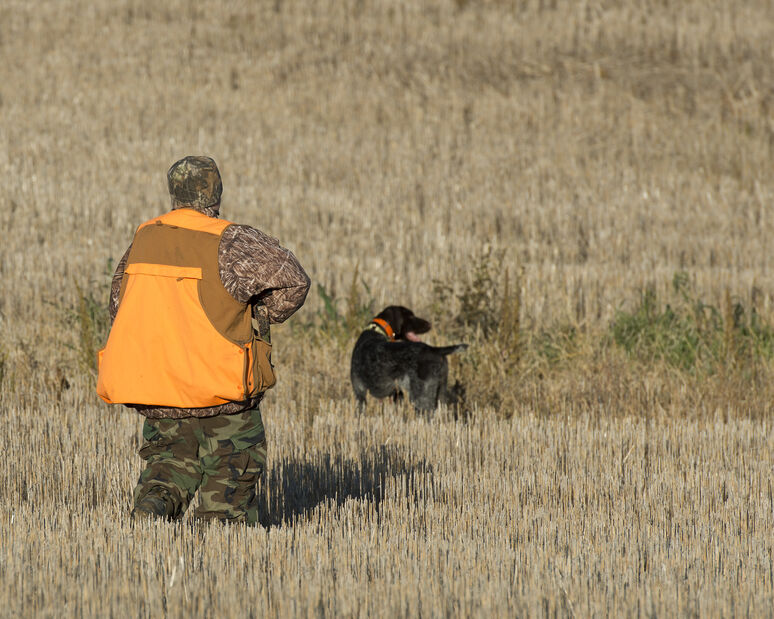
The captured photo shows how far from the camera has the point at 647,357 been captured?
946 centimetres

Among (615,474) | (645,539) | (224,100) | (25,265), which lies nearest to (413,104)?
(224,100)

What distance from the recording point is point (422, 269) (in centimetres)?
1230

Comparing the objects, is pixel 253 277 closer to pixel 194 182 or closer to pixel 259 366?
pixel 259 366

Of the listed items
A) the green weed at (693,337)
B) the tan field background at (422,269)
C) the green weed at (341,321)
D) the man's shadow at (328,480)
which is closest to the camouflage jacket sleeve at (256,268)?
the tan field background at (422,269)

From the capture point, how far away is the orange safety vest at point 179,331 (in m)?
4.25

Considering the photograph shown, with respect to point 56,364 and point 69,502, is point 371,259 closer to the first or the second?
point 56,364

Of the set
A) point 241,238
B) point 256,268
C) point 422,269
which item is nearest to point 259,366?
point 256,268

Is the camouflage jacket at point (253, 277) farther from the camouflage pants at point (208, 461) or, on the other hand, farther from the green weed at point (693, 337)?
the green weed at point (693, 337)

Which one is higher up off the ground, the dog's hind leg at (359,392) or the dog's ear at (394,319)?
the dog's ear at (394,319)

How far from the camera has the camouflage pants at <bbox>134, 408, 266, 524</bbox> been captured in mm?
4492

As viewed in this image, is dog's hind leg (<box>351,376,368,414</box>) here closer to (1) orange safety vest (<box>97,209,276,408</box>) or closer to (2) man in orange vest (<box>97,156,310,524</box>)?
(2) man in orange vest (<box>97,156,310,524</box>)

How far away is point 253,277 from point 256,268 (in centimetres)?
4

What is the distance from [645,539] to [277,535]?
66.7 inches

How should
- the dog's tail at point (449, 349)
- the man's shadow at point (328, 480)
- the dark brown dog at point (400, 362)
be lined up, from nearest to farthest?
the man's shadow at point (328, 480), the dog's tail at point (449, 349), the dark brown dog at point (400, 362)
